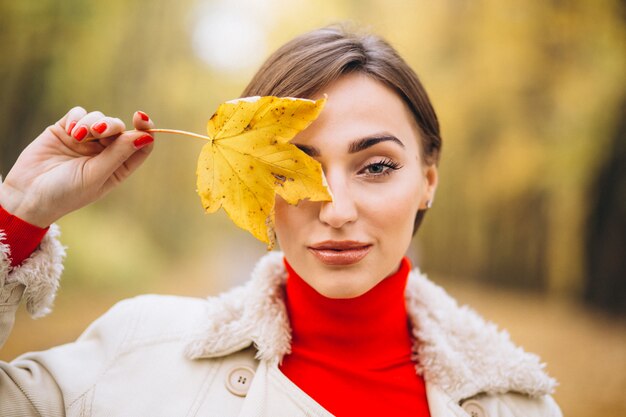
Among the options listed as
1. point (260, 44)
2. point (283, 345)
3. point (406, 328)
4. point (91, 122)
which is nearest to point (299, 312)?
point (283, 345)

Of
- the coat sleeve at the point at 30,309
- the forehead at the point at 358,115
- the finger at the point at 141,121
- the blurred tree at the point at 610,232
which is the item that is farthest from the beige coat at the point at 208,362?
the blurred tree at the point at 610,232

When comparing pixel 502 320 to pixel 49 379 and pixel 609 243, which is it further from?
pixel 49 379

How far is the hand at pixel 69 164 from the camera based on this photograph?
770 millimetres

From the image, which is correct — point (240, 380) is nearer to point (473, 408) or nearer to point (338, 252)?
point (338, 252)

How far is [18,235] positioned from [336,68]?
1.89 feet

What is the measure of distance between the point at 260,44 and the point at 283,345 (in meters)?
2.32

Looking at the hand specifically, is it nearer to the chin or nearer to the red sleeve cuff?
the red sleeve cuff

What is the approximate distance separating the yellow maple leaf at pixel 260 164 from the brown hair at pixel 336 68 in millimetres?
156

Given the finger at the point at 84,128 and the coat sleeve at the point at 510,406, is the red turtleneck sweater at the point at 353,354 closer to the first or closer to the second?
the coat sleeve at the point at 510,406

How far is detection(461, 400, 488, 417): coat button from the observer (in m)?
0.93

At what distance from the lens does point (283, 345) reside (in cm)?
92

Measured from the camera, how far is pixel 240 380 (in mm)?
881

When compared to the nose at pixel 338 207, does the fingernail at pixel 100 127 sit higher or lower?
lower

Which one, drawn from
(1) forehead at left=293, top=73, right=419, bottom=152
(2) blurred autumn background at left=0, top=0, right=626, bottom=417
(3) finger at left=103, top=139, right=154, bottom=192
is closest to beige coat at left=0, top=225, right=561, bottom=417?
(3) finger at left=103, top=139, right=154, bottom=192
